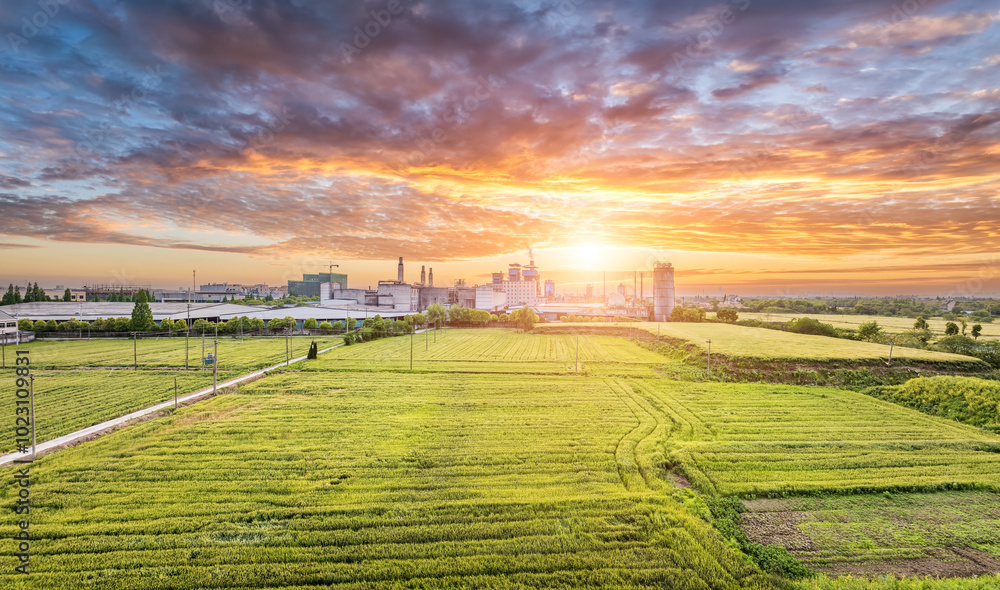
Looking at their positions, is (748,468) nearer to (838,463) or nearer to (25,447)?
(838,463)

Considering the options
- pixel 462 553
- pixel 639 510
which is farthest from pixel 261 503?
pixel 639 510

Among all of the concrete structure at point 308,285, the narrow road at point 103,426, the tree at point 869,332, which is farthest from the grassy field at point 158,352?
the concrete structure at point 308,285

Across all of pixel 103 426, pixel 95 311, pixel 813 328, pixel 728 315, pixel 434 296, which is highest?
pixel 434 296

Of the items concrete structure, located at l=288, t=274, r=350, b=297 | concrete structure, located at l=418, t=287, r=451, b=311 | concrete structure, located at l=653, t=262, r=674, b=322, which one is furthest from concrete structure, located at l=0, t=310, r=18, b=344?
concrete structure, located at l=288, t=274, r=350, b=297

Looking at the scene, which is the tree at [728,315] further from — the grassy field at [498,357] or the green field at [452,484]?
the green field at [452,484]

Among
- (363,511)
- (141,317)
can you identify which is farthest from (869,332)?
(141,317)

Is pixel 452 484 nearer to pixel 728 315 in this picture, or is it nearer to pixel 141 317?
pixel 141 317
